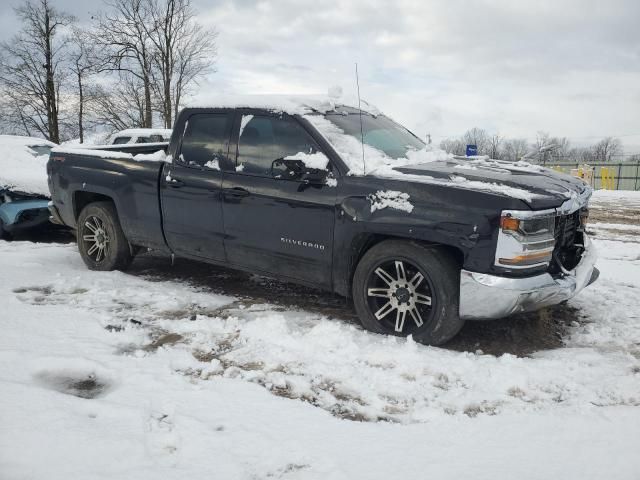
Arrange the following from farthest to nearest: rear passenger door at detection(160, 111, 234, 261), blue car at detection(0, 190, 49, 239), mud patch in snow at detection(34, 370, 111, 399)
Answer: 1. blue car at detection(0, 190, 49, 239)
2. rear passenger door at detection(160, 111, 234, 261)
3. mud patch in snow at detection(34, 370, 111, 399)

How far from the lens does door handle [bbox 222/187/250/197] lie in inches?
171

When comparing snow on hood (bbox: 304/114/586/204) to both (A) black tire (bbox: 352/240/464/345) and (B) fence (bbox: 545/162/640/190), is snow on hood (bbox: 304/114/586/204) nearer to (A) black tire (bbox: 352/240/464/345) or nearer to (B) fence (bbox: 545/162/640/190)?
(A) black tire (bbox: 352/240/464/345)

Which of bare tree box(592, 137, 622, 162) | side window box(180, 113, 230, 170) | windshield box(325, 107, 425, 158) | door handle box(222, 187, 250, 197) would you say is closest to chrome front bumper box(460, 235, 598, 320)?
windshield box(325, 107, 425, 158)

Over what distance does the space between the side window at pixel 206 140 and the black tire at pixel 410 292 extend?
1.76 meters

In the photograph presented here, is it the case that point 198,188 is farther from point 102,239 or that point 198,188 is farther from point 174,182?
point 102,239

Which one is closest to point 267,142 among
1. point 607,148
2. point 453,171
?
→ point 453,171

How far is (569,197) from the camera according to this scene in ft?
11.8

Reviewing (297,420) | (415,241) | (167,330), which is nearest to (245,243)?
(167,330)

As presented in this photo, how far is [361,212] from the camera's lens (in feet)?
12.4

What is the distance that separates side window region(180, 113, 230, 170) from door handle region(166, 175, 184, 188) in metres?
0.19

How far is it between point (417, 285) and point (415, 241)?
316mm

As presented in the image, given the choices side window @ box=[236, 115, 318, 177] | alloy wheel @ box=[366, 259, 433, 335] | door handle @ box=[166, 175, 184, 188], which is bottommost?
alloy wheel @ box=[366, 259, 433, 335]

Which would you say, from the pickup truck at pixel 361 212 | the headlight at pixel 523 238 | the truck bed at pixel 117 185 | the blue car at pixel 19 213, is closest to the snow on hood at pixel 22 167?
the blue car at pixel 19 213

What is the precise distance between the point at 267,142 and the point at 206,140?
0.74 meters
